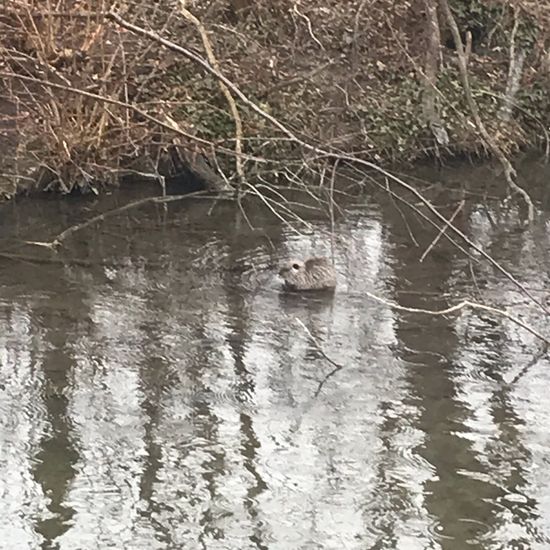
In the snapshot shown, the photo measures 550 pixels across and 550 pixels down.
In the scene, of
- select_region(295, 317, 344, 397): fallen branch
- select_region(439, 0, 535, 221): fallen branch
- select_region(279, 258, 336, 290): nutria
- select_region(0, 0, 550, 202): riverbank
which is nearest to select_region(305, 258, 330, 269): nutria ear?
select_region(279, 258, 336, 290): nutria

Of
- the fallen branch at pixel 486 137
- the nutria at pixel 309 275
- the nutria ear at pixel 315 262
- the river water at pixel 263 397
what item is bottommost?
the river water at pixel 263 397

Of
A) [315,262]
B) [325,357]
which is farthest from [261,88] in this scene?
[325,357]

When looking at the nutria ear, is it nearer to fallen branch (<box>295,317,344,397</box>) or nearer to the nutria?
the nutria

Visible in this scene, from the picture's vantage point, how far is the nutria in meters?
9.42

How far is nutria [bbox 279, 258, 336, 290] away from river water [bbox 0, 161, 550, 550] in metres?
0.12

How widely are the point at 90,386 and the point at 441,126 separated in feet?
29.4

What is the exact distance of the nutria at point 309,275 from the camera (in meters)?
9.42

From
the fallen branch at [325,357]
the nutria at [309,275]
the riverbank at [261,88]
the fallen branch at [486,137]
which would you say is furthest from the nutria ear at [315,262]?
the fallen branch at [486,137]

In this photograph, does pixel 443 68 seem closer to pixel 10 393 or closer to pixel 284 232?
pixel 284 232

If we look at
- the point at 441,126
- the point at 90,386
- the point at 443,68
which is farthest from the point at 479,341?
the point at 443,68

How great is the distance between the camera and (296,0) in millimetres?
15477

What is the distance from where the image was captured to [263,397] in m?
7.34

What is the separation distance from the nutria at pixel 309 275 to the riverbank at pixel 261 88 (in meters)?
0.83

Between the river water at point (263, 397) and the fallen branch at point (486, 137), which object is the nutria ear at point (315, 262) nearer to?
the river water at point (263, 397)
